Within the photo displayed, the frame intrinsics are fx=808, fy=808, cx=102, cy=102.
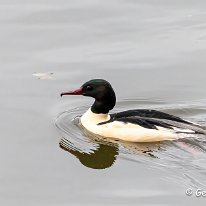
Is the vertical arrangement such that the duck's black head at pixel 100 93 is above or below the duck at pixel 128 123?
above

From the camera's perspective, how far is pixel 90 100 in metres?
12.8

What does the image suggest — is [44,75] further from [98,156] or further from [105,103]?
[98,156]

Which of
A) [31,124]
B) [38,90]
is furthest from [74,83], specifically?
[31,124]

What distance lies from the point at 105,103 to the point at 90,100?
3.82ft

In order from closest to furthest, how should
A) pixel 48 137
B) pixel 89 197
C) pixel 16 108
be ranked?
1. pixel 89 197
2. pixel 48 137
3. pixel 16 108

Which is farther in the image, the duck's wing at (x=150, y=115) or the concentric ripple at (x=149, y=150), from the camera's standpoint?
the duck's wing at (x=150, y=115)

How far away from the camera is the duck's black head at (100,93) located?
11.6 metres

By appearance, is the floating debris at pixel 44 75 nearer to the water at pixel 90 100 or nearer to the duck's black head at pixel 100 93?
the water at pixel 90 100

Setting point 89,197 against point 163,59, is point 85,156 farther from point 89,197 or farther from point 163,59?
point 163,59

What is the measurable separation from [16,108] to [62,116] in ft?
2.47

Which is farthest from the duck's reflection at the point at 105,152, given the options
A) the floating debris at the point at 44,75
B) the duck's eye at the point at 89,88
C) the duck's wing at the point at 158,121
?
the floating debris at the point at 44,75

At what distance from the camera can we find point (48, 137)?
11.4 meters

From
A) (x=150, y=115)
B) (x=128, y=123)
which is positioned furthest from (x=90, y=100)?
(x=150, y=115)

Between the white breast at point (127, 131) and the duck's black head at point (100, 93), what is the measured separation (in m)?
0.15
